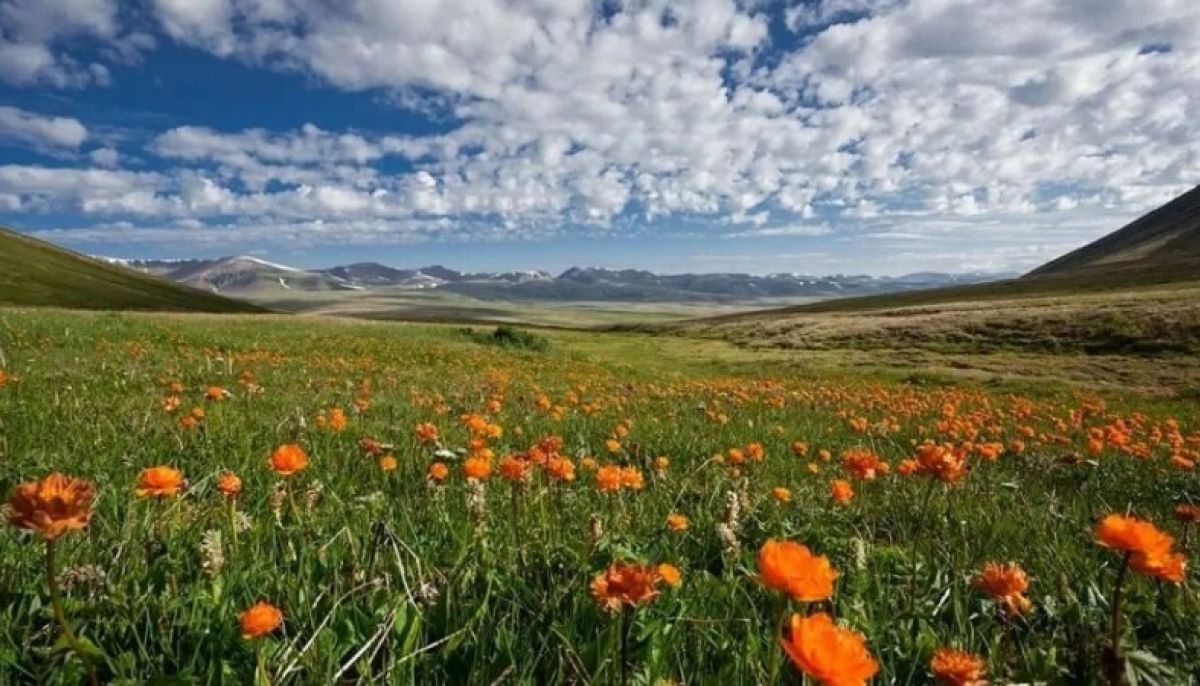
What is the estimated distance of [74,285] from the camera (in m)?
144

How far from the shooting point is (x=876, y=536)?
3.96 m

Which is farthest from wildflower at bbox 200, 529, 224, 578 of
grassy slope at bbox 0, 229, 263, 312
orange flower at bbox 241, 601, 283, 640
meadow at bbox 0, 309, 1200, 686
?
grassy slope at bbox 0, 229, 263, 312

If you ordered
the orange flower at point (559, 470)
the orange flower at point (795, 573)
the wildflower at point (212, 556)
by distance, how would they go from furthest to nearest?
the orange flower at point (559, 470)
the wildflower at point (212, 556)
the orange flower at point (795, 573)

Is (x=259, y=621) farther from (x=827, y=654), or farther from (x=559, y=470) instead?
(x=559, y=470)

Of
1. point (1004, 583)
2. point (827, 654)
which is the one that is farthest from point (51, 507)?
point (1004, 583)

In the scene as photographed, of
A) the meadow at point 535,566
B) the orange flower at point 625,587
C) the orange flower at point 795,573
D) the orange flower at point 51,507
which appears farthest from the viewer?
the meadow at point 535,566

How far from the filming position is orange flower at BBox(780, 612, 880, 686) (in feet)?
4.00

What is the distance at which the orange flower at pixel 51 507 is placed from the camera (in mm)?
1395

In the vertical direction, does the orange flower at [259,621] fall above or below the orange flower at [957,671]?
above

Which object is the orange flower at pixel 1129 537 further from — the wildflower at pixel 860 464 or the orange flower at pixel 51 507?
the orange flower at pixel 51 507

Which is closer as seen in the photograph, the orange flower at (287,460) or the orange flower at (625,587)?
the orange flower at (625,587)

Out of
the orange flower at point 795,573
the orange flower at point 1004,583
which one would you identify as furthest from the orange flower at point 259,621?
the orange flower at point 1004,583

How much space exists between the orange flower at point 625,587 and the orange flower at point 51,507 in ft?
3.71

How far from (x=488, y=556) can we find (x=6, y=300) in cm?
15840
